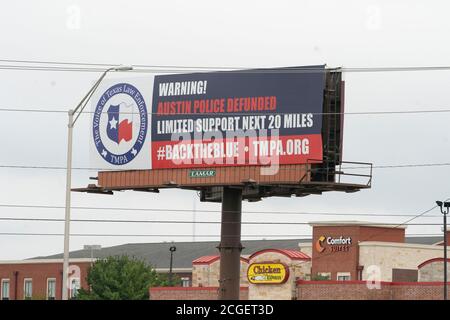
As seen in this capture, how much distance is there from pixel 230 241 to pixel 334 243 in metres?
35.0

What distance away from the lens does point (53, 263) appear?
12031 centimetres

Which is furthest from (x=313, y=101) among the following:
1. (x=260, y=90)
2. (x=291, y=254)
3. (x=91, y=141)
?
(x=291, y=254)

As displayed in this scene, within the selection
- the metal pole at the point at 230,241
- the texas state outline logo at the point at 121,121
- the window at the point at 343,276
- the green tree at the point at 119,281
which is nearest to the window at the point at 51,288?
the green tree at the point at 119,281

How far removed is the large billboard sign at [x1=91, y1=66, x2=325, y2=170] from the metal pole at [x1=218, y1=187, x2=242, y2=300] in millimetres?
2092

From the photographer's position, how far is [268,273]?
2980 inches

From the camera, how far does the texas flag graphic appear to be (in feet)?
210

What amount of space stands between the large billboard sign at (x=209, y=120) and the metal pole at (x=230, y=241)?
2092 mm

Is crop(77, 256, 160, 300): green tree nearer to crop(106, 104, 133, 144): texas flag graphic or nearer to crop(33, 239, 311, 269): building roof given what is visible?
crop(33, 239, 311, 269): building roof

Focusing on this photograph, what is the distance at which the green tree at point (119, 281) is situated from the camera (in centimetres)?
9906

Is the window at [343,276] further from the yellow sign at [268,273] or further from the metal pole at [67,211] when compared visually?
the metal pole at [67,211]

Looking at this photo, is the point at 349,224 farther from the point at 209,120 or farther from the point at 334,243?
the point at 209,120
